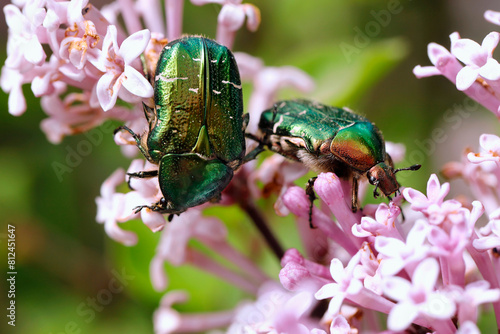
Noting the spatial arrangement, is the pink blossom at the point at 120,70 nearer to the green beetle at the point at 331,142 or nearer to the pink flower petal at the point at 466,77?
the green beetle at the point at 331,142

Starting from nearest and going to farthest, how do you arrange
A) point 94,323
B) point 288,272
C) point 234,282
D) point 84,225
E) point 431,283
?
point 431,283
point 288,272
point 234,282
point 94,323
point 84,225

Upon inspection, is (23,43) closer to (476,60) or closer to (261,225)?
(261,225)

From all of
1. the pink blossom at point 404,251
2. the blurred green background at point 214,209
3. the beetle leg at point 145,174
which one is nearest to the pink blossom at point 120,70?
the beetle leg at point 145,174

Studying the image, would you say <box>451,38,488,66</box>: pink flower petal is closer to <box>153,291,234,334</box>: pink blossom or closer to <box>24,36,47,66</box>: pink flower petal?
<box>24,36,47,66</box>: pink flower petal

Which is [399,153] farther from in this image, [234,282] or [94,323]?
[94,323]

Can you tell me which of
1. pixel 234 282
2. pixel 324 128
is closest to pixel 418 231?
pixel 324 128

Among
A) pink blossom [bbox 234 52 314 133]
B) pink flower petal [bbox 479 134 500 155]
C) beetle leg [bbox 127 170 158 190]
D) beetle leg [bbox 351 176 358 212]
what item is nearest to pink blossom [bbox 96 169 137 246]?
beetle leg [bbox 127 170 158 190]
